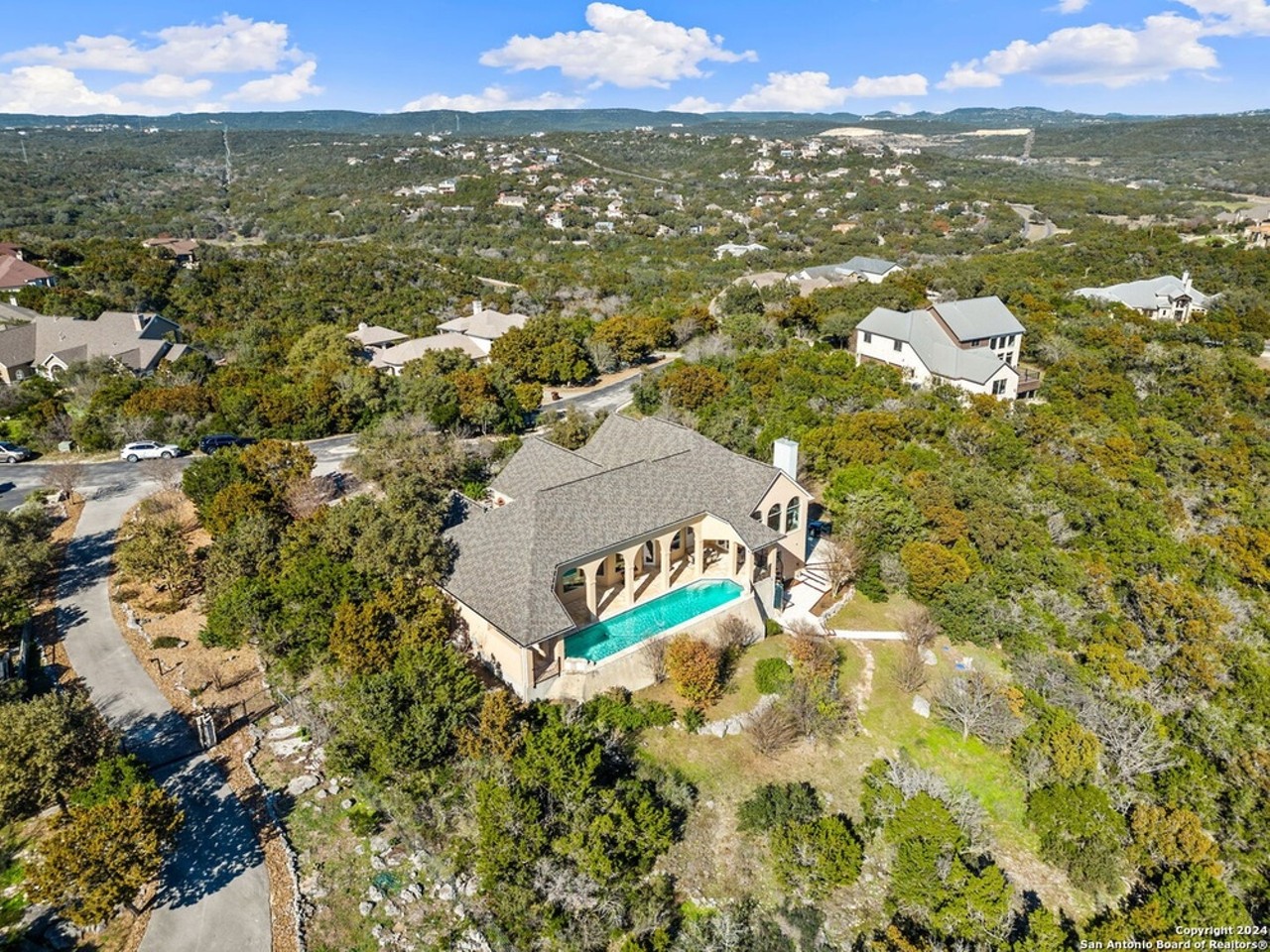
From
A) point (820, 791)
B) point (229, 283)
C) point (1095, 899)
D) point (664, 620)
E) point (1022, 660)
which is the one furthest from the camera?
point (229, 283)

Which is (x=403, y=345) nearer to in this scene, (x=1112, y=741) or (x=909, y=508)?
(x=909, y=508)

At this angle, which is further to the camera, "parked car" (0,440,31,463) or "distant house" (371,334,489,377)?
"distant house" (371,334,489,377)

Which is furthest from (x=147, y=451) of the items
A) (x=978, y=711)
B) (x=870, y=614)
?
(x=978, y=711)

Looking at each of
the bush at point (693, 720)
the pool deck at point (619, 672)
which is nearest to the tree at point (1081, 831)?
the bush at point (693, 720)

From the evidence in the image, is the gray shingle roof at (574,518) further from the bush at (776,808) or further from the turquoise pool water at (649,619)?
the bush at (776,808)

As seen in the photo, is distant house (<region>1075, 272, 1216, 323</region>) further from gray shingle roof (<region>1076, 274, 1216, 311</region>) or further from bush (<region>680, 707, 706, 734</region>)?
bush (<region>680, 707, 706, 734</region>)

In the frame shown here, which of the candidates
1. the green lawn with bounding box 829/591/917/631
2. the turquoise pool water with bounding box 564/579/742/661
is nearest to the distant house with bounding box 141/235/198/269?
the turquoise pool water with bounding box 564/579/742/661

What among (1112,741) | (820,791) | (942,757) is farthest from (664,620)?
(1112,741)
